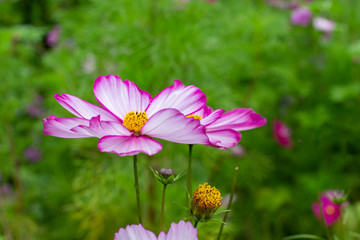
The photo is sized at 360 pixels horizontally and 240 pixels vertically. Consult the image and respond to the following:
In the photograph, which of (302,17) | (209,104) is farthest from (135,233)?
(302,17)

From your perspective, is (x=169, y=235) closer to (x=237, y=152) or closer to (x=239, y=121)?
(x=239, y=121)

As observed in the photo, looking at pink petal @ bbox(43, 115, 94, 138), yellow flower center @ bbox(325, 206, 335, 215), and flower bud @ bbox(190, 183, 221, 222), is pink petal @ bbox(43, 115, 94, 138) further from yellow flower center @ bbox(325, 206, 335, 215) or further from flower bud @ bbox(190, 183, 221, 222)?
yellow flower center @ bbox(325, 206, 335, 215)

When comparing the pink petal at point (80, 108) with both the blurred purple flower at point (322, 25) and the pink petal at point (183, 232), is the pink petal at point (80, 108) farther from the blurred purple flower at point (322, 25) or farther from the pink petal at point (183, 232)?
the blurred purple flower at point (322, 25)

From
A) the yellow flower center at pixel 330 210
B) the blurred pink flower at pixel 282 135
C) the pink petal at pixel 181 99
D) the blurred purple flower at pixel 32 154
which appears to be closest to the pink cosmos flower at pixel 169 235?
the pink petal at pixel 181 99

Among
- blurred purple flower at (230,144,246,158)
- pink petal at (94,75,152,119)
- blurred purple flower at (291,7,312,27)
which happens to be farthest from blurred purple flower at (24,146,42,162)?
pink petal at (94,75,152,119)

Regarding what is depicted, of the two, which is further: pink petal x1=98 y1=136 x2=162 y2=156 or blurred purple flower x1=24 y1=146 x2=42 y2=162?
blurred purple flower x1=24 y1=146 x2=42 y2=162

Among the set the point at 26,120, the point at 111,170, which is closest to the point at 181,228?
the point at 111,170

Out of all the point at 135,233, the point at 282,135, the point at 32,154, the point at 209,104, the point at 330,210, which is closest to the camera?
the point at 135,233

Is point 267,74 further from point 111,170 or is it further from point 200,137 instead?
point 200,137
